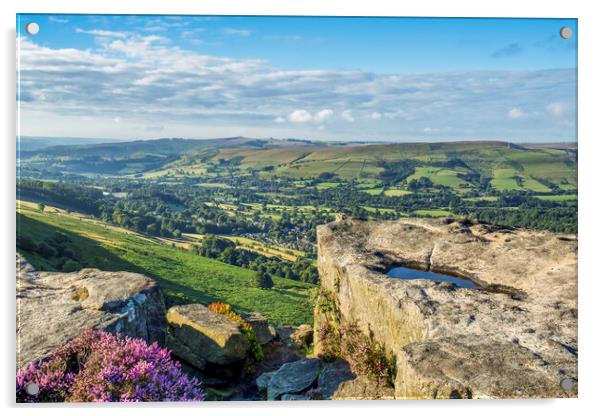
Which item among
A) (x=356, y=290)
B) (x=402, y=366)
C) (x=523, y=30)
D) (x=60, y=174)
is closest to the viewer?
(x=402, y=366)

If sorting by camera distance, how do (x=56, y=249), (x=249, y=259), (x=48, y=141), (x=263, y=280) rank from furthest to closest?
1. (x=249, y=259)
2. (x=263, y=280)
3. (x=56, y=249)
4. (x=48, y=141)

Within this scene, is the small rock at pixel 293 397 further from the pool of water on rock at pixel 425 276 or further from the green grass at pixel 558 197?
the green grass at pixel 558 197

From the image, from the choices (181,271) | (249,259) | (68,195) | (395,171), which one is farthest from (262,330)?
(68,195)

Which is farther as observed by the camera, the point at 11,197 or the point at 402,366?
the point at 11,197

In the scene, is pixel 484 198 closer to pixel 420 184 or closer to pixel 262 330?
pixel 420 184

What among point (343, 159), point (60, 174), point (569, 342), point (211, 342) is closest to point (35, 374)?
point (211, 342)

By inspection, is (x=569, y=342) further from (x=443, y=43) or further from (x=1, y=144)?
(x=1, y=144)
